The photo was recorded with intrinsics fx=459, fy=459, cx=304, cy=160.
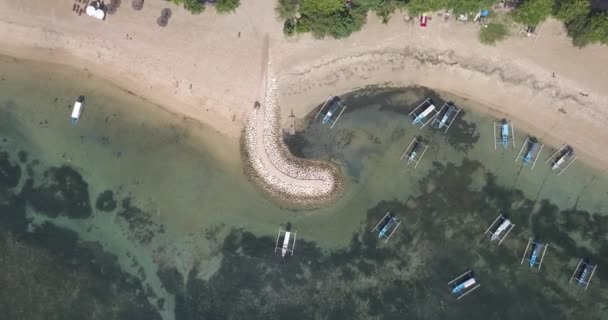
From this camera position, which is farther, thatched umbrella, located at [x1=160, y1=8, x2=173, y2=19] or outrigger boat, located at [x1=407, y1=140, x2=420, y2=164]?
outrigger boat, located at [x1=407, y1=140, x2=420, y2=164]

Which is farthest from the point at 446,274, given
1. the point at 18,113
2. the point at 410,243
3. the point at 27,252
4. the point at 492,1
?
the point at 18,113

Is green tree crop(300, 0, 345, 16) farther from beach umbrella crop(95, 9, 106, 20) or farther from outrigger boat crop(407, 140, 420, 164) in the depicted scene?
beach umbrella crop(95, 9, 106, 20)

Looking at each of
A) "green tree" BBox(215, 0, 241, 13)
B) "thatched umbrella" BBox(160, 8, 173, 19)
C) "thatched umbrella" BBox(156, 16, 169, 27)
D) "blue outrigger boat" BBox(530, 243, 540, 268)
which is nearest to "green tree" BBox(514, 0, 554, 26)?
"blue outrigger boat" BBox(530, 243, 540, 268)

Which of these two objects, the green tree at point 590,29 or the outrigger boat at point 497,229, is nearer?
the green tree at point 590,29

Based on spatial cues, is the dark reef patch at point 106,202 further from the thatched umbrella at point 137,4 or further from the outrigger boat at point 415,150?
the outrigger boat at point 415,150

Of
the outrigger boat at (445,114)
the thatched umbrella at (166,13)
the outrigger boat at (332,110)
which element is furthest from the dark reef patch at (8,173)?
the outrigger boat at (445,114)

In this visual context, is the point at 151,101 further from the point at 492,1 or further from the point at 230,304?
the point at 492,1

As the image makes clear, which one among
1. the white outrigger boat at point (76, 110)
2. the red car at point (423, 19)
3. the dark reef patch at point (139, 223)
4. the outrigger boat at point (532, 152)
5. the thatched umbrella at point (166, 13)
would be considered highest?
the red car at point (423, 19)
